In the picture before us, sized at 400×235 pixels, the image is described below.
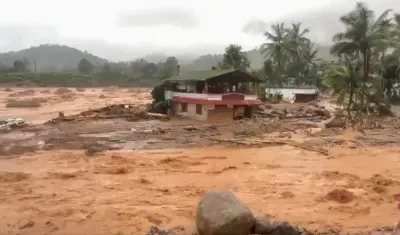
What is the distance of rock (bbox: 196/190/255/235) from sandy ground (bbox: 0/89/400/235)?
955 mm

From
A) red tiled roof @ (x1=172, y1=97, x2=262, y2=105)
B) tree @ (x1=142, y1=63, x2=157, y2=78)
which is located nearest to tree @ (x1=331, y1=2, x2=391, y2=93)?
red tiled roof @ (x1=172, y1=97, x2=262, y2=105)

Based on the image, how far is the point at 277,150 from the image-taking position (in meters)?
22.8

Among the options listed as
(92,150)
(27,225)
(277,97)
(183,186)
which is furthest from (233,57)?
(27,225)

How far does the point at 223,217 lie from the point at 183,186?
19.7ft

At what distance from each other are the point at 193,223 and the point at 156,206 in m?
1.93

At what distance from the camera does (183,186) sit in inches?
627

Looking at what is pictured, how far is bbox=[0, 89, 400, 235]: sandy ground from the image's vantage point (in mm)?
12352

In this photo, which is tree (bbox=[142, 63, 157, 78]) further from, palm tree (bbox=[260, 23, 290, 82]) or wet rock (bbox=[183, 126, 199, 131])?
wet rock (bbox=[183, 126, 199, 131])

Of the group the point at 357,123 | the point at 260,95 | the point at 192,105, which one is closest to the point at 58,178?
the point at 192,105

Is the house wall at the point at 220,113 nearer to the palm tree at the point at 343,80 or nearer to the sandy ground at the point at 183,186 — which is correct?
the palm tree at the point at 343,80

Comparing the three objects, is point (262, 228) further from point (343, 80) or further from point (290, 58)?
point (290, 58)

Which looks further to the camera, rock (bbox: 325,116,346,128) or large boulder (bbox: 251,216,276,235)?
rock (bbox: 325,116,346,128)

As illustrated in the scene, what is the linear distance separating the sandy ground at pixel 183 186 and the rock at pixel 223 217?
955 mm

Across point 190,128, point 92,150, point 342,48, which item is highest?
point 342,48
